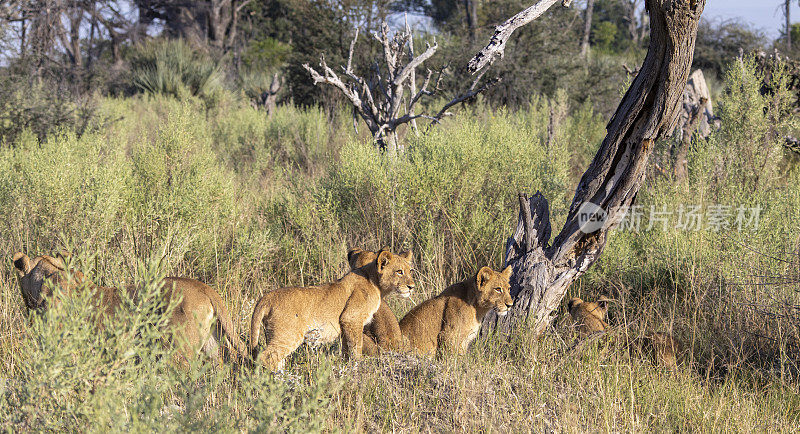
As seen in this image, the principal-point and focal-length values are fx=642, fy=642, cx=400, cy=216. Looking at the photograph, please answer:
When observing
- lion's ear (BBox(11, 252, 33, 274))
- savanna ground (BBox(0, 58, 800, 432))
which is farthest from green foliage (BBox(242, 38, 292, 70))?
lion's ear (BBox(11, 252, 33, 274))

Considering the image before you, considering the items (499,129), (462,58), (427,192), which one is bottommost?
(427,192)

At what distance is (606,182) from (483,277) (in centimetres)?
95

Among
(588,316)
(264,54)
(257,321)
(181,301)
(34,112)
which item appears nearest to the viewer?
(181,301)

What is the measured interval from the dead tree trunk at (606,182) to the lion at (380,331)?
2.33 feet

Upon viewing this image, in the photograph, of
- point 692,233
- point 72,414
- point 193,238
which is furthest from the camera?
point 692,233

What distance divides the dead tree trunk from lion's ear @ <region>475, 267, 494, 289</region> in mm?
448

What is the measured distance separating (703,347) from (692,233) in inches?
53.1

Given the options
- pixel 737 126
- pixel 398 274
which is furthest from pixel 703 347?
pixel 737 126

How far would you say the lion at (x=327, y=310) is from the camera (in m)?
3.41

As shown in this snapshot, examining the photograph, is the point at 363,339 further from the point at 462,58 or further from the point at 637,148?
the point at 462,58

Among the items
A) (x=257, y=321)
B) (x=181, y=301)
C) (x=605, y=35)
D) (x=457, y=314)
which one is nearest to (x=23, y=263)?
(x=181, y=301)

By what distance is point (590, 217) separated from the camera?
3910 millimetres

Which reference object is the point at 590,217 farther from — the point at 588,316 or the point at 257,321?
the point at 257,321

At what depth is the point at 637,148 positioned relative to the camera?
3701 mm
